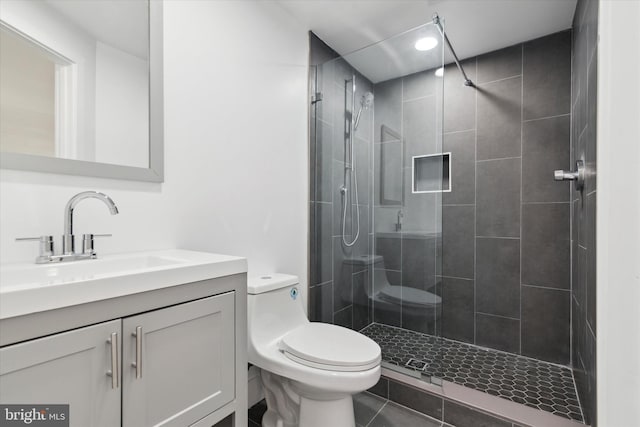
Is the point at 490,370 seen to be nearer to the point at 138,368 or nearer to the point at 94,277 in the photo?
the point at 138,368

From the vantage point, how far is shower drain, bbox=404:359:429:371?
1816mm

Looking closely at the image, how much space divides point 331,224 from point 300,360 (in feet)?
3.40

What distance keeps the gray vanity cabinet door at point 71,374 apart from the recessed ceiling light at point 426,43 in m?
1.96

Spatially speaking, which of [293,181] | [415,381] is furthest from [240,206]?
Result: [415,381]

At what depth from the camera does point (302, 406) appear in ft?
4.64

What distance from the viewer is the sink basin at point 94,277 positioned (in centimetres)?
63

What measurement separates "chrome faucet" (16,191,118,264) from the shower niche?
1.53 meters

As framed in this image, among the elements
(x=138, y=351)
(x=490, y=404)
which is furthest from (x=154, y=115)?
(x=490, y=404)

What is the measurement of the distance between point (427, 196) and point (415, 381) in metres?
1.07

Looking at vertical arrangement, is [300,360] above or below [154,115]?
below

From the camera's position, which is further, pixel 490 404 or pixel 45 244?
pixel 490 404

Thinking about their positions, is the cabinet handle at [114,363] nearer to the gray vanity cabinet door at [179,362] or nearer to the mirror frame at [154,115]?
the gray vanity cabinet door at [179,362]

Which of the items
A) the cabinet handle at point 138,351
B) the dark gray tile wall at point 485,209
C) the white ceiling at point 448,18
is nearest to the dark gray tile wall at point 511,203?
the dark gray tile wall at point 485,209
